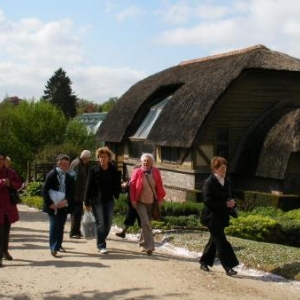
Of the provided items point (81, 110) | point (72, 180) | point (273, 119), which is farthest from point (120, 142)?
point (81, 110)

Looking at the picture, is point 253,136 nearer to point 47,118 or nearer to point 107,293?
point 107,293

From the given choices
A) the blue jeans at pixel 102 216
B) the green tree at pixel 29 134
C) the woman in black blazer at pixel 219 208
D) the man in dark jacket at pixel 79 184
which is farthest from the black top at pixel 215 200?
the green tree at pixel 29 134

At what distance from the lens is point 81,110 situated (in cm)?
11562

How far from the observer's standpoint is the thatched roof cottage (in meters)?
21.3

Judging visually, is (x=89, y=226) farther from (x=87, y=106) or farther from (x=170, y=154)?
(x=87, y=106)

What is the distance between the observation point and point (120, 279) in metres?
8.20

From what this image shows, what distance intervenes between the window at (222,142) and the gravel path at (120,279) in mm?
13376

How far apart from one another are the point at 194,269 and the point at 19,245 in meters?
3.89

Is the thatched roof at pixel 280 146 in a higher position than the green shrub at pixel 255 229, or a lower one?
higher

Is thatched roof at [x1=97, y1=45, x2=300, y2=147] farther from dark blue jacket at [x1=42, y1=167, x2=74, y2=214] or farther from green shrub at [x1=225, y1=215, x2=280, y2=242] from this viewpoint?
dark blue jacket at [x1=42, y1=167, x2=74, y2=214]

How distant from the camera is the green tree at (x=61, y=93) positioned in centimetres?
7812

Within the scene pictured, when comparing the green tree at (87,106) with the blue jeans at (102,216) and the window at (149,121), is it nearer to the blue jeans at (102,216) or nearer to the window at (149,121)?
the window at (149,121)

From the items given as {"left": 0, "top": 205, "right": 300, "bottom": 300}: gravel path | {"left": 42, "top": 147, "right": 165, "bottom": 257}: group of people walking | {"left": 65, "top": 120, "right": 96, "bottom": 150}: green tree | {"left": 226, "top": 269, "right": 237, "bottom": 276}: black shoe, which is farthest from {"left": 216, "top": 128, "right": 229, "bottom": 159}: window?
{"left": 65, "top": 120, "right": 96, "bottom": 150}: green tree

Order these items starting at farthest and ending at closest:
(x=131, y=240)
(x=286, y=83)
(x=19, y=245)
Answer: (x=286, y=83) → (x=131, y=240) → (x=19, y=245)
